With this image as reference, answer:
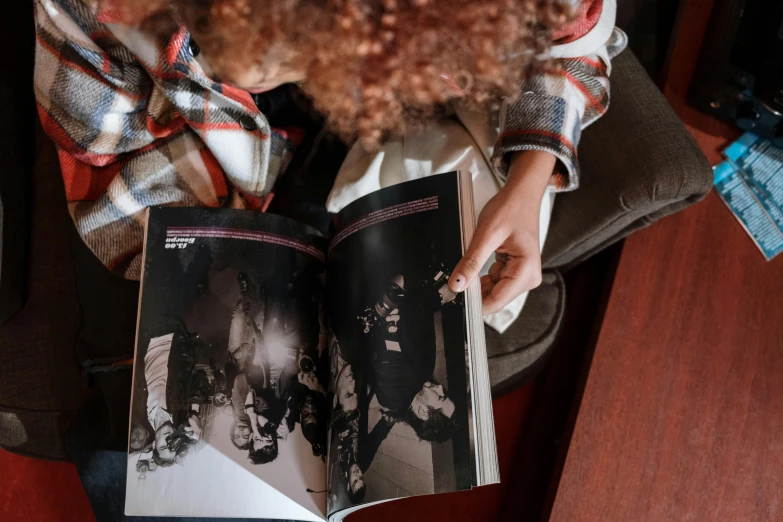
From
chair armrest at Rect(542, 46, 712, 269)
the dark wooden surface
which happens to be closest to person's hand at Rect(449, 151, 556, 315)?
chair armrest at Rect(542, 46, 712, 269)

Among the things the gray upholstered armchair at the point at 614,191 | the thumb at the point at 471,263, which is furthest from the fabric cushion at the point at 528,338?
the thumb at the point at 471,263

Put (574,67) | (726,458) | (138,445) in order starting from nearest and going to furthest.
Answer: (138,445)
(574,67)
(726,458)

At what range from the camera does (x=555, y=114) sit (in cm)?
60

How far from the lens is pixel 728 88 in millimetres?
747

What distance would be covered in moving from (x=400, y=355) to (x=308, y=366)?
4.7 inches

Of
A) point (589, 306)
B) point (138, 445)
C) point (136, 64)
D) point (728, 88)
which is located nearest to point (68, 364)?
point (138, 445)

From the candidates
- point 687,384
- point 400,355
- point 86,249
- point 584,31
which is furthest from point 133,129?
point 687,384

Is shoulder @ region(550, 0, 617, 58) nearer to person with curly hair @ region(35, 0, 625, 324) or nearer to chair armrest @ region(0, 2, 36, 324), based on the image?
person with curly hair @ region(35, 0, 625, 324)

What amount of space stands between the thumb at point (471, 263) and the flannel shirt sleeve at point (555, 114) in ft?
0.48

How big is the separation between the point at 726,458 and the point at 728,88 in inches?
20.3

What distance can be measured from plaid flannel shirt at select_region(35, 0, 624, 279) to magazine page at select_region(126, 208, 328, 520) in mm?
106

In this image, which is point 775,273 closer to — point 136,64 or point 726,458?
point 726,458

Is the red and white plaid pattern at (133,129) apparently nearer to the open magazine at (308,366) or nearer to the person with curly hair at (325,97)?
the person with curly hair at (325,97)

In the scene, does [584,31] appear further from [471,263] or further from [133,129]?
[133,129]
